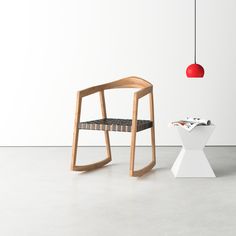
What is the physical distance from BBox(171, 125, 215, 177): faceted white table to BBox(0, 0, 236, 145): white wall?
142 centimetres

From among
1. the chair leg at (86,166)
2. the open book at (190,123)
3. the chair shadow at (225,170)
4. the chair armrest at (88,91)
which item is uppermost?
the chair armrest at (88,91)

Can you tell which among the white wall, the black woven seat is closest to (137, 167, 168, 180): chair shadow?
the black woven seat

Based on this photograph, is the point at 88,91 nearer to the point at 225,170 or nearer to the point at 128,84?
the point at 128,84

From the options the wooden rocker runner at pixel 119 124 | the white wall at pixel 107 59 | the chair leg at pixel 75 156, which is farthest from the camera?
the white wall at pixel 107 59

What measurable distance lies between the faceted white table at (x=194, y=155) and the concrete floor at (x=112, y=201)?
0.33 ft

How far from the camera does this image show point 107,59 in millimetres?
4758

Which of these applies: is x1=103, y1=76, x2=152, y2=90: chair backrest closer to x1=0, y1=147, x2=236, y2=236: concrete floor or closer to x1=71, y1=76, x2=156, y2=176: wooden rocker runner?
x1=71, y1=76, x2=156, y2=176: wooden rocker runner

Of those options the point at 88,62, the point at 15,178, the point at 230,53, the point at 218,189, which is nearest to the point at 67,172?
the point at 15,178

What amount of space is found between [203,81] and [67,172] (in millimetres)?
1962

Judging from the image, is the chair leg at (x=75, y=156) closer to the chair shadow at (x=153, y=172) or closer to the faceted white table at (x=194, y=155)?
the chair shadow at (x=153, y=172)

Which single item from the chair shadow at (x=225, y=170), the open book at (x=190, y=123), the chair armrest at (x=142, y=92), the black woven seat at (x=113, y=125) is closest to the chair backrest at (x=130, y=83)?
the chair armrest at (x=142, y=92)

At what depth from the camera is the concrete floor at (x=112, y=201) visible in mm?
2246

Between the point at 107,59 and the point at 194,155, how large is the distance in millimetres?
1771

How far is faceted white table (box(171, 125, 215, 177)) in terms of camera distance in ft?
11.0
